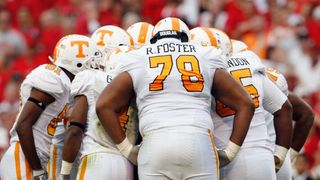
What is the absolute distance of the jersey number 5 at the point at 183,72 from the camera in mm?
7527

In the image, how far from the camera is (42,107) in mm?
8281

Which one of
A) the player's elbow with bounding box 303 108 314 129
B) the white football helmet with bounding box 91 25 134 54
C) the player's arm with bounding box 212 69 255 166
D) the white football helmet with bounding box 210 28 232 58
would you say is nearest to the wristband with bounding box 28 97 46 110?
the white football helmet with bounding box 91 25 134 54

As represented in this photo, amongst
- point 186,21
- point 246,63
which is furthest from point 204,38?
point 186,21

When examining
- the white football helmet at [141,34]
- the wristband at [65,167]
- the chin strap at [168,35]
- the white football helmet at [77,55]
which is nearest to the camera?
the chin strap at [168,35]

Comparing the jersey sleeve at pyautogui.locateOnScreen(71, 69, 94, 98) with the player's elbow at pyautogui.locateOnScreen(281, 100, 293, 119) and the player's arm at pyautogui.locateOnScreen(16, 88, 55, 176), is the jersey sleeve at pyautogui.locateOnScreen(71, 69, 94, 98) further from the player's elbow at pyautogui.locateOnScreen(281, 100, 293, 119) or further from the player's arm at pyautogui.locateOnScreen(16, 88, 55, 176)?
the player's elbow at pyautogui.locateOnScreen(281, 100, 293, 119)

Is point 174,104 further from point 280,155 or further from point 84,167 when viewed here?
point 280,155

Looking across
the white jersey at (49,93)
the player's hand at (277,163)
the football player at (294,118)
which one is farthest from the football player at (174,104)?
the football player at (294,118)

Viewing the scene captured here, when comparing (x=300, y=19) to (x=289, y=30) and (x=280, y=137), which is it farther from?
(x=280, y=137)

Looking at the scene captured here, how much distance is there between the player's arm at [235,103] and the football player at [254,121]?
0.36ft

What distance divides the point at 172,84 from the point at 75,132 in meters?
1.00

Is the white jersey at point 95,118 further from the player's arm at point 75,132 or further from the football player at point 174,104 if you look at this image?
the football player at point 174,104

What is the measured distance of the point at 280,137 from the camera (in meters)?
8.59

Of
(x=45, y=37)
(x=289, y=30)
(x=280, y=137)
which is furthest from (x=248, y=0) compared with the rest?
(x=280, y=137)

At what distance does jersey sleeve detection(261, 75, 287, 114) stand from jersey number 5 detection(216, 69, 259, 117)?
0.16m
